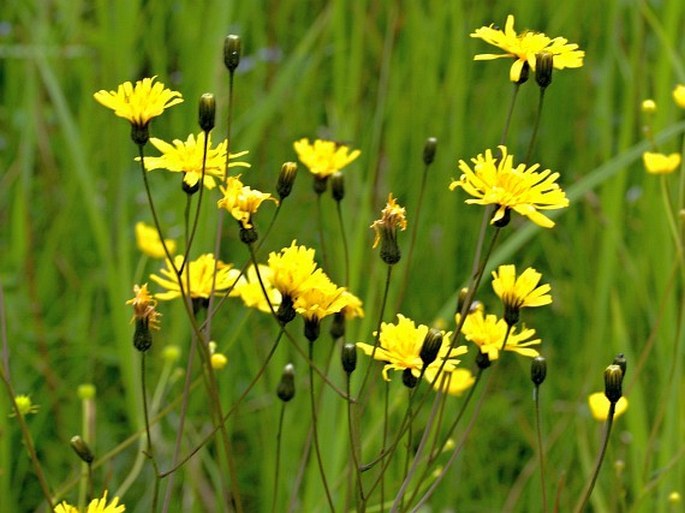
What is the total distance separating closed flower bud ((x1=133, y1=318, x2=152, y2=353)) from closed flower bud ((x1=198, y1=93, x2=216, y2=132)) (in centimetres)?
17

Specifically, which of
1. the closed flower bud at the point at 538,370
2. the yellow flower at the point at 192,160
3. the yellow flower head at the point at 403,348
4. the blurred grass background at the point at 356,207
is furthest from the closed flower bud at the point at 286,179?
the blurred grass background at the point at 356,207

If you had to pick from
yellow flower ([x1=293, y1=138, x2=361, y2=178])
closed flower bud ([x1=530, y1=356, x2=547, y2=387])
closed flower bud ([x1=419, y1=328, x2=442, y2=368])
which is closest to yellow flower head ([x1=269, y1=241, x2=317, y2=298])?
closed flower bud ([x1=419, y1=328, x2=442, y2=368])

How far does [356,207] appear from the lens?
1.90 m

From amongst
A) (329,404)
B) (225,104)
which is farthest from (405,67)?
(329,404)

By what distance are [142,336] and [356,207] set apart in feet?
3.31

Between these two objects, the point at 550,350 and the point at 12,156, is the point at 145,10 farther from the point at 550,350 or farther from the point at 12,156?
the point at 550,350

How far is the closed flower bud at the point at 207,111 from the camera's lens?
2.99 ft

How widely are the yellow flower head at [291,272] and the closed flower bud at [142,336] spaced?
0.13 m

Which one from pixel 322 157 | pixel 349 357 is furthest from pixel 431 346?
pixel 322 157

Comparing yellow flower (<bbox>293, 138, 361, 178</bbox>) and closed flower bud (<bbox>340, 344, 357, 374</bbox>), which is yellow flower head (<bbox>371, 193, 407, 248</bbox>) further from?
yellow flower (<bbox>293, 138, 361, 178</bbox>)

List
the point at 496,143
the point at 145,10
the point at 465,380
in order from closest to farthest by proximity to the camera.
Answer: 1. the point at 465,380
2. the point at 496,143
3. the point at 145,10

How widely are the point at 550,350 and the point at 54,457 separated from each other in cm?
85

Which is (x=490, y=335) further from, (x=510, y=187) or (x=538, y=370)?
(x=510, y=187)

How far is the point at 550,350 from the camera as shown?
196 centimetres
